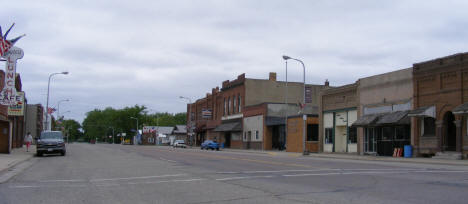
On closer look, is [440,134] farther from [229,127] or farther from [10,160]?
[229,127]

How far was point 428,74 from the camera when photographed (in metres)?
32.6

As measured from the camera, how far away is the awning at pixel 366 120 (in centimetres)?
3703

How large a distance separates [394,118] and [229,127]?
126 ft

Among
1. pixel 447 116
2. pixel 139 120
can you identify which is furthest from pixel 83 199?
pixel 139 120

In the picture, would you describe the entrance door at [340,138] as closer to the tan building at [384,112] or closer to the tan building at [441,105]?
the tan building at [384,112]

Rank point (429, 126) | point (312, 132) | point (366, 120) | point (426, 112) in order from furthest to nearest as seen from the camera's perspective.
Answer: point (312, 132) < point (366, 120) < point (429, 126) < point (426, 112)

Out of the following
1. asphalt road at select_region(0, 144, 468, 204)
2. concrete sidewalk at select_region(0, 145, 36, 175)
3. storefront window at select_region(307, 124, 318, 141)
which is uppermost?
storefront window at select_region(307, 124, 318, 141)

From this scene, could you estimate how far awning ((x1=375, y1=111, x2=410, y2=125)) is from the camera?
34094mm

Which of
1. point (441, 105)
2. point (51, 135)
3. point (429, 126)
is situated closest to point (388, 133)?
point (429, 126)

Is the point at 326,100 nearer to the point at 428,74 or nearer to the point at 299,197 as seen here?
the point at 428,74

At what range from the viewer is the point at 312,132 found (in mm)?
51312

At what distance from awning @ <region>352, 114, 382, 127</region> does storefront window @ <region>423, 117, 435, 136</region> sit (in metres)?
4.49

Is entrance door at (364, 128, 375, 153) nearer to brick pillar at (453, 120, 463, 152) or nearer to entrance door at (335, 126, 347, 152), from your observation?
entrance door at (335, 126, 347, 152)

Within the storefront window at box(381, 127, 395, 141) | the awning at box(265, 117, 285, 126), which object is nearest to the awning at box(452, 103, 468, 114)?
the storefront window at box(381, 127, 395, 141)
